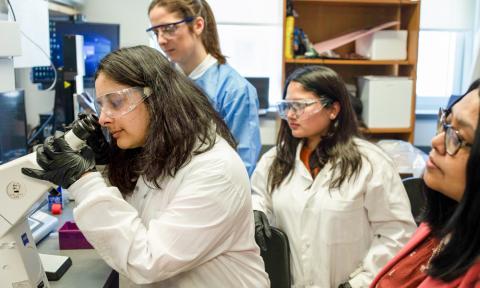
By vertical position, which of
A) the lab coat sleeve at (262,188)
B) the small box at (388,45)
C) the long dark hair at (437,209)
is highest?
the small box at (388,45)

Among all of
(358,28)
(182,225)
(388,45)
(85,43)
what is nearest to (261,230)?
(182,225)

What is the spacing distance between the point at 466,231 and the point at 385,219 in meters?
0.87

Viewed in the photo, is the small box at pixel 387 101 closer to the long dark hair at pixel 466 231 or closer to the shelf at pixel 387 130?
the shelf at pixel 387 130

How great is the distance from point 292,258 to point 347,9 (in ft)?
7.57

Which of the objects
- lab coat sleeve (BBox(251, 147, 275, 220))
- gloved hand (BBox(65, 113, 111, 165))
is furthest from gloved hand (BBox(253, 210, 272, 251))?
gloved hand (BBox(65, 113, 111, 165))

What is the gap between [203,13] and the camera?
2070 millimetres

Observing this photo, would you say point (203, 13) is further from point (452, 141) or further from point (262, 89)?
point (262, 89)

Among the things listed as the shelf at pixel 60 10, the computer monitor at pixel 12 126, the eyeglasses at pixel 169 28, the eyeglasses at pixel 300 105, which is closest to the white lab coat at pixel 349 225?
the eyeglasses at pixel 300 105

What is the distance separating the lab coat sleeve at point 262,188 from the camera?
1.87 metres

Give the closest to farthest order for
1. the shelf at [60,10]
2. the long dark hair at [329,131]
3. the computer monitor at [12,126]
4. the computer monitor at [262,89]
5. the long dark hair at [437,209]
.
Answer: the long dark hair at [437,209] → the long dark hair at [329,131] → the computer monitor at [12,126] → the shelf at [60,10] → the computer monitor at [262,89]

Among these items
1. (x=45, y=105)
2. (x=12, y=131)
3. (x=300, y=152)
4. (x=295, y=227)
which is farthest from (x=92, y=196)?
(x=45, y=105)

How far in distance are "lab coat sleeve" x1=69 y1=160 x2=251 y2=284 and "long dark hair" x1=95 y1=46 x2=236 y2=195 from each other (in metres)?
0.07

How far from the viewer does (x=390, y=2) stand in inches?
127

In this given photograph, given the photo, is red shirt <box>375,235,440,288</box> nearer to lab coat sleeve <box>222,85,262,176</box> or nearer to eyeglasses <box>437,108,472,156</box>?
eyeglasses <box>437,108,472,156</box>
